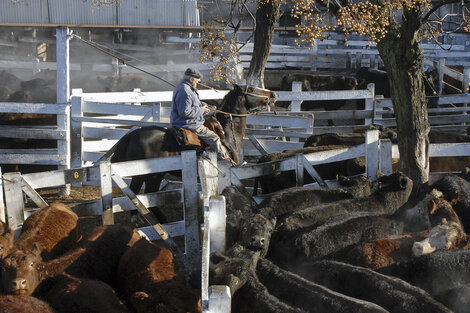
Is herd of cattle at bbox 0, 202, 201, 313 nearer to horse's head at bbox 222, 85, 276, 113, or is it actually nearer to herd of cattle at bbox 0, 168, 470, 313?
herd of cattle at bbox 0, 168, 470, 313

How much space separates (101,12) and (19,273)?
27224mm

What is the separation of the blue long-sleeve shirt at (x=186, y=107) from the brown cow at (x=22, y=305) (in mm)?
5059

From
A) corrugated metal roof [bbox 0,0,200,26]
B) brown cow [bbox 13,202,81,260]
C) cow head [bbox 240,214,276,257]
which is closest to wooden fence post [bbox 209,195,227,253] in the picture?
cow head [bbox 240,214,276,257]

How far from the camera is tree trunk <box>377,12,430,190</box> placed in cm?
1014

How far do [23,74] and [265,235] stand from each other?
24.0 m

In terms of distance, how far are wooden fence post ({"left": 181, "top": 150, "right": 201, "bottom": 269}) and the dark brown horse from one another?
57.9 inches

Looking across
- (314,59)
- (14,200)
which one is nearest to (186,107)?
(14,200)

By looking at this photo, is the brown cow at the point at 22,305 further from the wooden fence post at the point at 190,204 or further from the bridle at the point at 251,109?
the bridle at the point at 251,109

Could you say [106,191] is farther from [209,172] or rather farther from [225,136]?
[225,136]

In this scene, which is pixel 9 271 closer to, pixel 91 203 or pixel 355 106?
pixel 91 203

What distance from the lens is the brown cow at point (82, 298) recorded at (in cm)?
618

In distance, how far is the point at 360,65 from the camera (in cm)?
2864

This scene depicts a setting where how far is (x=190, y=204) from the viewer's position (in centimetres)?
914

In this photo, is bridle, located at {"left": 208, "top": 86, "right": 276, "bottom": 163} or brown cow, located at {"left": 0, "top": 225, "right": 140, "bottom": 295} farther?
bridle, located at {"left": 208, "top": 86, "right": 276, "bottom": 163}
